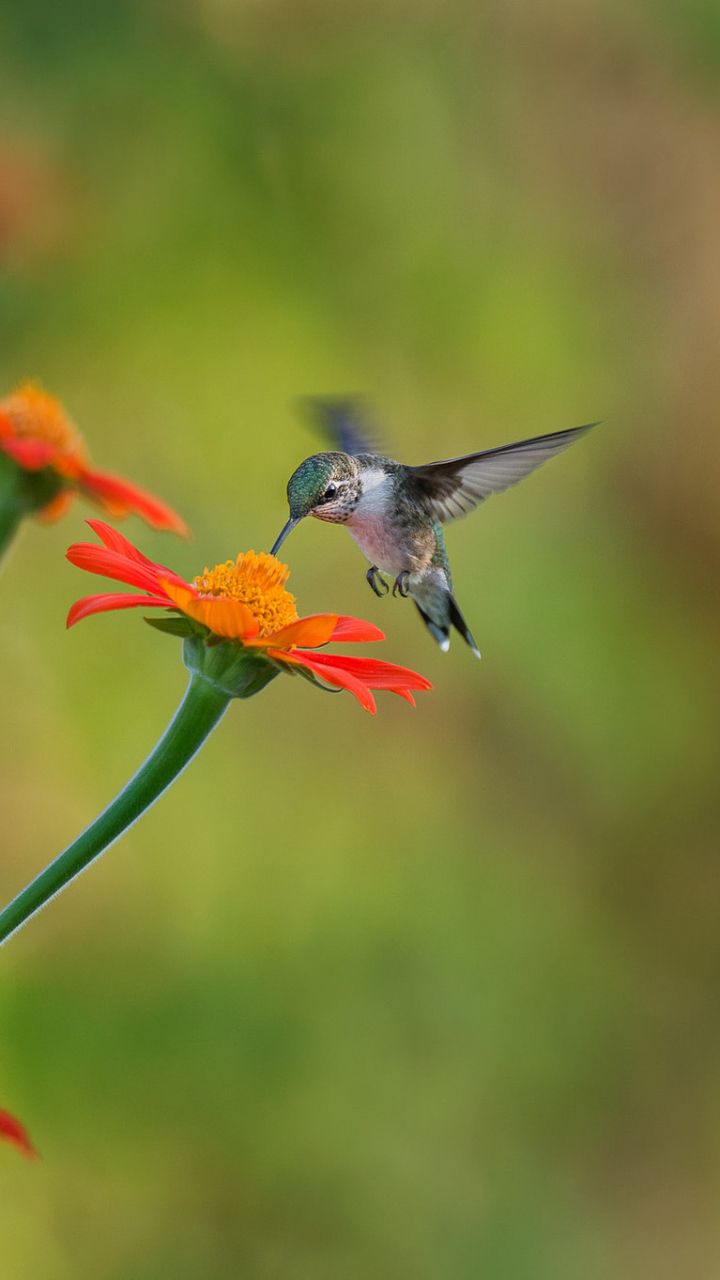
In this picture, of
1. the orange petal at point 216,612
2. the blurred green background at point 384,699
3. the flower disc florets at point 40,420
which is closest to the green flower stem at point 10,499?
the flower disc florets at point 40,420

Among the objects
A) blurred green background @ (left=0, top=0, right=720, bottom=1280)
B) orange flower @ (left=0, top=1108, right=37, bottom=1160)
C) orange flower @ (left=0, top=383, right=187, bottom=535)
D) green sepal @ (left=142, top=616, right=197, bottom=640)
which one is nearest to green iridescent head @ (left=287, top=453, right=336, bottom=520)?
orange flower @ (left=0, top=383, right=187, bottom=535)

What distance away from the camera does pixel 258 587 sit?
1.42m

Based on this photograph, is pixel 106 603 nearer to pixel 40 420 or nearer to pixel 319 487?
pixel 319 487

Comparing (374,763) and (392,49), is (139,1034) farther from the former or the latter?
(392,49)

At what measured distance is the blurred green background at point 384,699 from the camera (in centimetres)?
346

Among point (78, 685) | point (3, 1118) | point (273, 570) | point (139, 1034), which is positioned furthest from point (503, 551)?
point (3, 1118)

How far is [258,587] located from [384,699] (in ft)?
9.02

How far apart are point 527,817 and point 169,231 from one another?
2043 mm

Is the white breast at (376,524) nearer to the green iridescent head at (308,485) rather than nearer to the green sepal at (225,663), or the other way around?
the green iridescent head at (308,485)

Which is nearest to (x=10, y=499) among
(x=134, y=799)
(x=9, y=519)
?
(x=9, y=519)

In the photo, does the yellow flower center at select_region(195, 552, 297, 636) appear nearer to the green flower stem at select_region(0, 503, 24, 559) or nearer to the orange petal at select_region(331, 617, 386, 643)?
the orange petal at select_region(331, 617, 386, 643)

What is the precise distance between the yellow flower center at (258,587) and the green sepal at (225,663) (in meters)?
0.14

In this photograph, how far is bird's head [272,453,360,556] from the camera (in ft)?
4.95

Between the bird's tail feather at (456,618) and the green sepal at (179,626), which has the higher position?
the bird's tail feather at (456,618)
